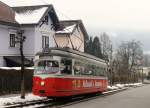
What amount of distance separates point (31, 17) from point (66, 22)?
1948 cm

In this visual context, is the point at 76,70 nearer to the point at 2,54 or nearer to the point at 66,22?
the point at 2,54

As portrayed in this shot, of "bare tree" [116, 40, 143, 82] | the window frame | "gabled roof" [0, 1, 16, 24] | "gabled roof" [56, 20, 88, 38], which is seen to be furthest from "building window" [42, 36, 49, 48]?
"bare tree" [116, 40, 143, 82]

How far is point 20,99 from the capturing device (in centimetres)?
2416

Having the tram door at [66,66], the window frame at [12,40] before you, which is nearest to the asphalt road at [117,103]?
the tram door at [66,66]

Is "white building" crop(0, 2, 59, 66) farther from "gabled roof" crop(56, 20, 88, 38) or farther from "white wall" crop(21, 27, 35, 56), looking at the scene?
"gabled roof" crop(56, 20, 88, 38)

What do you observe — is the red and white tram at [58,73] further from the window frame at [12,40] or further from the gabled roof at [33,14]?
the gabled roof at [33,14]

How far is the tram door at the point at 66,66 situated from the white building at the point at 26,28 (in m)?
18.0

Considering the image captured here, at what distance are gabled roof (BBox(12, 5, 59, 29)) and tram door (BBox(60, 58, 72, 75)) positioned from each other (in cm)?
2134

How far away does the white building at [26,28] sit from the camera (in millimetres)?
41844

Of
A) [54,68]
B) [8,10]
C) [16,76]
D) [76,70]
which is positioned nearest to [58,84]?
[54,68]

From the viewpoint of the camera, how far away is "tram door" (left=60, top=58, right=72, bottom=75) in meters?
23.1

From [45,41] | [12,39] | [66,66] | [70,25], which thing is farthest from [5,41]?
[70,25]

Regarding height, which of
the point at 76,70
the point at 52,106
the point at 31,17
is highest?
the point at 31,17

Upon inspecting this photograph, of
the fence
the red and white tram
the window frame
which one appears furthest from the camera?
the window frame
